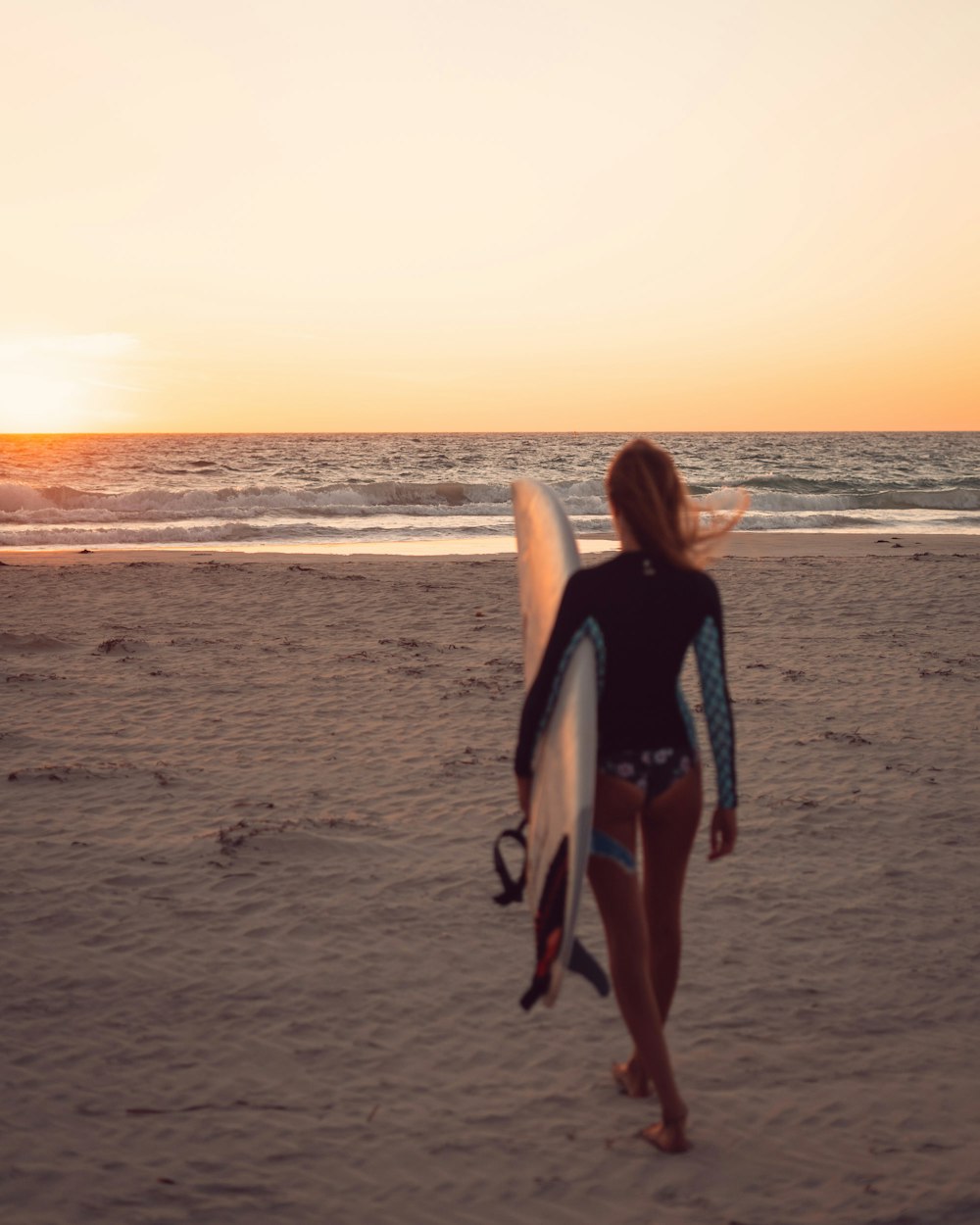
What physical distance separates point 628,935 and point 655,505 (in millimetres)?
1095

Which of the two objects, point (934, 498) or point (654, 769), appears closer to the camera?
point (654, 769)

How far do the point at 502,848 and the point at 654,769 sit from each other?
2.47 m

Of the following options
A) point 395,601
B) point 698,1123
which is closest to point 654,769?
point 698,1123

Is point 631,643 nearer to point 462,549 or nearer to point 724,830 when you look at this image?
point 724,830

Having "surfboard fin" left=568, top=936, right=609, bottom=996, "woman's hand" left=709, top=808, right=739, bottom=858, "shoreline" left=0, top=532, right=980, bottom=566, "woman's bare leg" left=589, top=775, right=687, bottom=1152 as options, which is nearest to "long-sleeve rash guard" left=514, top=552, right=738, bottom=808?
"woman's bare leg" left=589, top=775, right=687, bottom=1152

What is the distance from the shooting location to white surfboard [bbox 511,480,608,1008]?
2.52 metres

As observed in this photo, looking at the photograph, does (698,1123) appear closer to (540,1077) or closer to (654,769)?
(540,1077)

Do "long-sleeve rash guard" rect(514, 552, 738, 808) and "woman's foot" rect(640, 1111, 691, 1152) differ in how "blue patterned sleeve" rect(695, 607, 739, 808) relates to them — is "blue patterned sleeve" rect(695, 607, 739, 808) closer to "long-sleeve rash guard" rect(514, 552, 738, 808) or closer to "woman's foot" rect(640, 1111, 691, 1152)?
"long-sleeve rash guard" rect(514, 552, 738, 808)

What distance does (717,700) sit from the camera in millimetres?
2873

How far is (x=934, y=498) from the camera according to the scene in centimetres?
3409

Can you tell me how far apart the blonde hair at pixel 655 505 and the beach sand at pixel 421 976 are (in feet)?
5.43

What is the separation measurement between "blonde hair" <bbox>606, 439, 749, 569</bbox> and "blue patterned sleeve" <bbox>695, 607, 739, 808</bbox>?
0.62 ft

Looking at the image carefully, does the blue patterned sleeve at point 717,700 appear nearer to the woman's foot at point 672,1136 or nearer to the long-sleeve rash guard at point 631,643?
the long-sleeve rash guard at point 631,643

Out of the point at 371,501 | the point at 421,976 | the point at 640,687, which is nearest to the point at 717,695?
the point at 640,687
